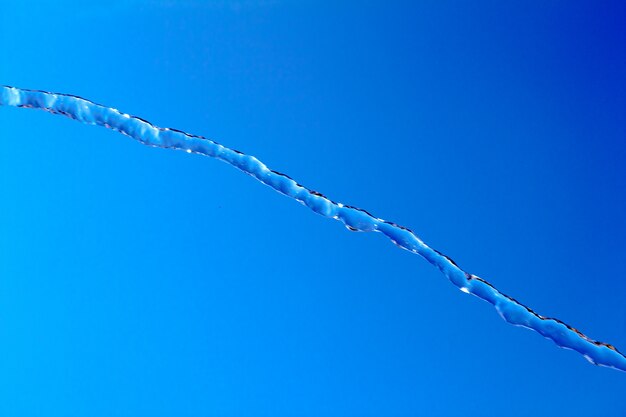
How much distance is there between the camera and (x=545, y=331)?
42.1 inches

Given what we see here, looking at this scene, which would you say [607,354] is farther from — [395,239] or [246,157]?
[246,157]

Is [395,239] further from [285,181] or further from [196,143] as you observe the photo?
[196,143]

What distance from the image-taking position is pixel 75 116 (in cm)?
120

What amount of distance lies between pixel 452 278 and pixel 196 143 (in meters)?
0.50

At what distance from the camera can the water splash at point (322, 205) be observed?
1070 millimetres

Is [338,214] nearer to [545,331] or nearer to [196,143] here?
[196,143]

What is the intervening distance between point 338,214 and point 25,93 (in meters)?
0.60

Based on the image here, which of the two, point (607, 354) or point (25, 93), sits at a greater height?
point (25, 93)

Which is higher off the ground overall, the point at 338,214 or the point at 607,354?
the point at 338,214

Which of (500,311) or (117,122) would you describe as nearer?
(500,311)

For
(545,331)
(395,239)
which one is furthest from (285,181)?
(545,331)

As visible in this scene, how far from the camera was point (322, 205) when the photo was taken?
1163mm

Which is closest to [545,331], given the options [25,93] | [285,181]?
[285,181]

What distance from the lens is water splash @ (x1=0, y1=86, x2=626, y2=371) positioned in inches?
42.1
